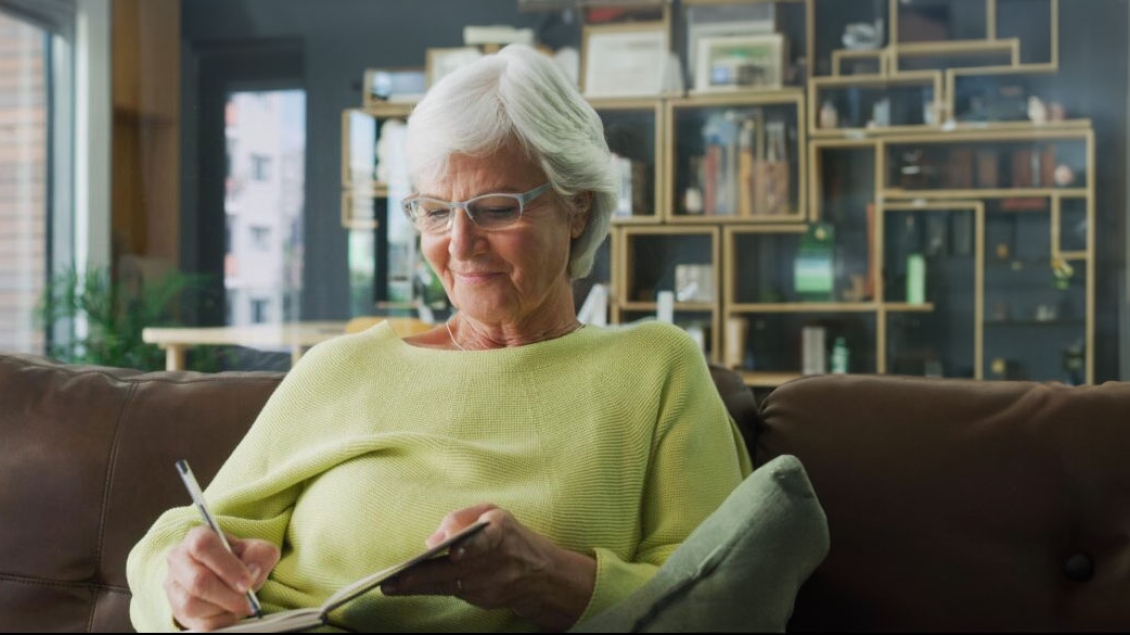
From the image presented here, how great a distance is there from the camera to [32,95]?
4.55 meters

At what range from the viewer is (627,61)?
14.2 ft

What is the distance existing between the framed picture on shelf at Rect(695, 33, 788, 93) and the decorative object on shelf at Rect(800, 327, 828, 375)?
0.88 meters

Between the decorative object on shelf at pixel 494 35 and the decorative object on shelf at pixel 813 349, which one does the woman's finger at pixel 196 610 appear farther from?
the decorative object on shelf at pixel 494 35

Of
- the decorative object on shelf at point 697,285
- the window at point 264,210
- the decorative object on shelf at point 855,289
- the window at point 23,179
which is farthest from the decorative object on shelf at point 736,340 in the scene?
the window at point 23,179

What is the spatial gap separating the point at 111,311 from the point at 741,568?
12.9ft

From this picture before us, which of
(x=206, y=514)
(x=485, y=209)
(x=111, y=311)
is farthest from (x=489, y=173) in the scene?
(x=111, y=311)

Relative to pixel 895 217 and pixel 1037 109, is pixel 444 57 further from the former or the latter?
pixel 1037 109

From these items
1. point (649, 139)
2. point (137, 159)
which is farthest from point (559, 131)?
point (137, 159)

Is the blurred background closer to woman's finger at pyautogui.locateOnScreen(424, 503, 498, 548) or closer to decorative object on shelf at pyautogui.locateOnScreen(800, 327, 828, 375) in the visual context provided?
decorative object on shelf at pyautogui.locateOnScreen(800, 327, 828, 375)

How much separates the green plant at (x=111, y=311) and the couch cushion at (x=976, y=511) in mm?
3469

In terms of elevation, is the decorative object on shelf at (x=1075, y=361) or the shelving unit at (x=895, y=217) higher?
the shelving unit at (x=895, y=217)

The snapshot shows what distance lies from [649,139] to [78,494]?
3.03 meters

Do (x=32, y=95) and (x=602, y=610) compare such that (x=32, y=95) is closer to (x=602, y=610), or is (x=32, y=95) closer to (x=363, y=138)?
(x=363, y=138)

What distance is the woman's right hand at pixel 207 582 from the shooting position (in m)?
1.12
